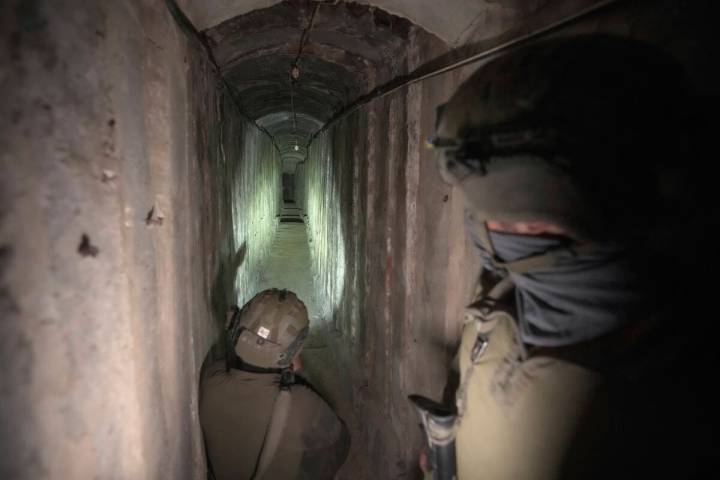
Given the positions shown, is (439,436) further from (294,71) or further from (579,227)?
(294,71)

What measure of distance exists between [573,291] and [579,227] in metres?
0.21

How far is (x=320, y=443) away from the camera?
263cm

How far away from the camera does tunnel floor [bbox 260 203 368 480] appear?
3.80 m

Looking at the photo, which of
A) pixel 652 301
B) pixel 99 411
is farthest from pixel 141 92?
pixel 652 301

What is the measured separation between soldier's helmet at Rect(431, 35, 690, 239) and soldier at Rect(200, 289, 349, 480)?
212 centimetres

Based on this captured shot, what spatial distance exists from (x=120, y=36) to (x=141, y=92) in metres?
0.22

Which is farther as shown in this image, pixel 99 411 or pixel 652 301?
pixel 99 411

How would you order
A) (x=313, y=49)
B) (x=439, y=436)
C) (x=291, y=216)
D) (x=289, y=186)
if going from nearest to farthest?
(x=439, y=436) → (x=313, y=49) → (x=291, y=216) → (x=289, y=186)

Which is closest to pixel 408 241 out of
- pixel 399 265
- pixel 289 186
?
pixel 399 265

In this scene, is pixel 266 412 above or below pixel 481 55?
below

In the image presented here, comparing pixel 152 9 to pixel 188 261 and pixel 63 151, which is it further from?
pixel 188 261

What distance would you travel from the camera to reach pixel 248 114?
557 centimetres

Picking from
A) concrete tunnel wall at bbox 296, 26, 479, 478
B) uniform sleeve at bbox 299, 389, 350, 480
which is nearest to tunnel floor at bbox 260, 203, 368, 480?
concrete tunnel wall at bbox 296, 26, 479, 478

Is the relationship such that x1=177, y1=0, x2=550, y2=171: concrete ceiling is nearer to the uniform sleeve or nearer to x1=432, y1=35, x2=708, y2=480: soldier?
x1=432, y1=35, x2=708, y2=480: soldier
